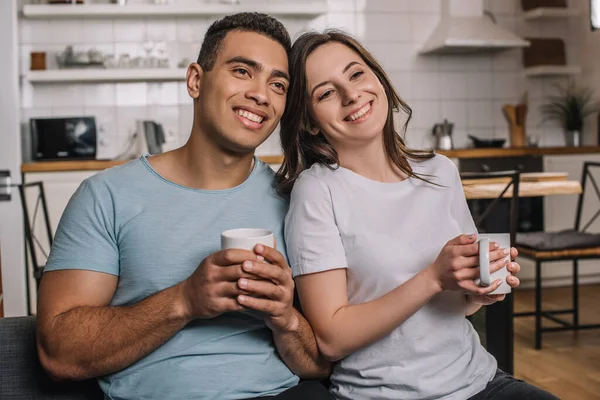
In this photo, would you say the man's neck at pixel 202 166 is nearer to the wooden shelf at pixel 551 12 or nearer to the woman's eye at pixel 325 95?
the woman's eye at pixel 325 95

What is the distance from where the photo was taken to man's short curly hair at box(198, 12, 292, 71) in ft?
4.57

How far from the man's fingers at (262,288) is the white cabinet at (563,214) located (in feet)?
12.9

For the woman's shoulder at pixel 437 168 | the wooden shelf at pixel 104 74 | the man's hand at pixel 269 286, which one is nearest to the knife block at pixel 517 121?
the wooden shelf at pixel 104 74

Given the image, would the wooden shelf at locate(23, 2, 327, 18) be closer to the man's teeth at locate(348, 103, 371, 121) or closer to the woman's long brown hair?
the woman's long brown hair

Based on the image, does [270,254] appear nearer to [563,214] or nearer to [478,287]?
[478,287]

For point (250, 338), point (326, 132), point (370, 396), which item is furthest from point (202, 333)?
point (326, 132)

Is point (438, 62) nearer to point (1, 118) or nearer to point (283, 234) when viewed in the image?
point (1, 118)

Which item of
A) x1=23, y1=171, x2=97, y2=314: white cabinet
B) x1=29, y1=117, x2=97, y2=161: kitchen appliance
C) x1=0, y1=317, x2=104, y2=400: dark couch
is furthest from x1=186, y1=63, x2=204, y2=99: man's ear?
x1=29, y1=117, x2=97, y2=161: kitchen appliance

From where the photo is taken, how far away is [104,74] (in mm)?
4543

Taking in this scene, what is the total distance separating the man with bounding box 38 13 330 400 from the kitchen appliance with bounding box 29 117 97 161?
315 cm

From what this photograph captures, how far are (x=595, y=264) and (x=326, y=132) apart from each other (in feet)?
13.5

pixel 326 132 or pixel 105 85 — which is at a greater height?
pixel 105 85

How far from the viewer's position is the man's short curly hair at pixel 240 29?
1394 millimetres

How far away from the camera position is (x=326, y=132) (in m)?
1.40
